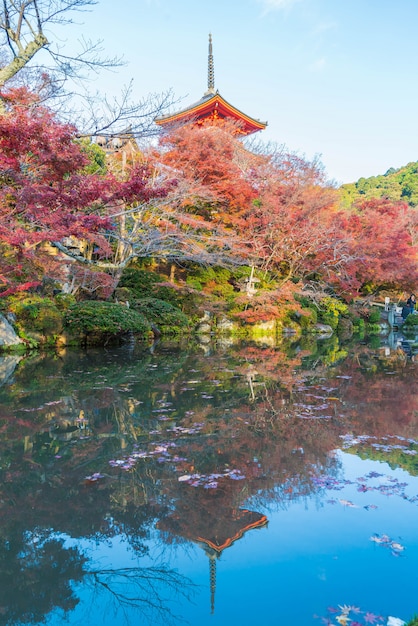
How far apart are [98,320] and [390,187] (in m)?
45.3

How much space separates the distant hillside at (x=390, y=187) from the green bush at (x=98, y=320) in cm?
3750

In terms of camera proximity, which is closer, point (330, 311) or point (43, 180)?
point (43, 180)

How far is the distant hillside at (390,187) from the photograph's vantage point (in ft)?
147

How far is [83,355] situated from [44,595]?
7816mm

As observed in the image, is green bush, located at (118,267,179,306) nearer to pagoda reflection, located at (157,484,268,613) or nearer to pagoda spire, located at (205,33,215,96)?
pagoda reflection, located at (157,484,268,613)

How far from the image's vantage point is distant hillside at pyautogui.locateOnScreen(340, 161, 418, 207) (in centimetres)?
4494

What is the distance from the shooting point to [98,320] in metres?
10.7

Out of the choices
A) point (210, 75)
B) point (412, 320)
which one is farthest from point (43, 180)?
point (210, 75)

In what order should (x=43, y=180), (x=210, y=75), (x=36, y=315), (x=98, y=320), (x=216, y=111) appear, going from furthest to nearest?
(x=210, y=75)
(x=216, y=111)
(x=98, y=320)
(x=36, y=315)
(x=43, y=180)

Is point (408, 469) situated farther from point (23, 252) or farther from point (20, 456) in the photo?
point (23, 252)

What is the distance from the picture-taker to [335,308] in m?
18.7

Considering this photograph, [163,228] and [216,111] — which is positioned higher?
[216,111]

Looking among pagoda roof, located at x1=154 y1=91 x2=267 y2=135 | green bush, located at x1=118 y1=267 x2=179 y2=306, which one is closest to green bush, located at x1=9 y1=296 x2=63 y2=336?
green bush, located at x1=118 y1=267 x2=179 y2=306

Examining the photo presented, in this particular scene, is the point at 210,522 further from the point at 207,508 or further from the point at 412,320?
the point at 412,320
